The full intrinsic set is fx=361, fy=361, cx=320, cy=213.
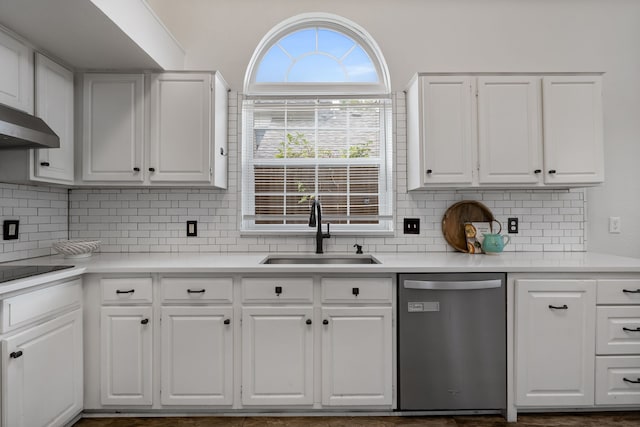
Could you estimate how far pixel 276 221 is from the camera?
115 inches

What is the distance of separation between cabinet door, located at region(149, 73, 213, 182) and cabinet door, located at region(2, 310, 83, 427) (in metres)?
1.03

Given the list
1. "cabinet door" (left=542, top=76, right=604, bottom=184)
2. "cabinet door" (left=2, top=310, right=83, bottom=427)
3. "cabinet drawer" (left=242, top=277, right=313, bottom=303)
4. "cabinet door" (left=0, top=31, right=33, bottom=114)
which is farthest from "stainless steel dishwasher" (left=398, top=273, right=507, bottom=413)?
"cabinet door" (left=0, top=31, right=33, bottom=114)

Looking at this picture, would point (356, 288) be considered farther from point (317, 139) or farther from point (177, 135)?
point (177, 135)

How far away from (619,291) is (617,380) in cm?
53

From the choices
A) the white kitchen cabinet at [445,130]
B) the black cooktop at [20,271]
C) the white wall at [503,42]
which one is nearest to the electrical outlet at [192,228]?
the black cooktop at [20,271]

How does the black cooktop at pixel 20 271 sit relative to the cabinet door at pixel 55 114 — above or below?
below

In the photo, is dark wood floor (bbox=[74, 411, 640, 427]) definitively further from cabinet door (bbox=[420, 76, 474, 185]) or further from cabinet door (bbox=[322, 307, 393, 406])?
cabinet door (bbox=[420, 76, 474, 185])

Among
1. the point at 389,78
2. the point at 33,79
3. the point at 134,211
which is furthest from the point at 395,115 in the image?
the point at 33,79

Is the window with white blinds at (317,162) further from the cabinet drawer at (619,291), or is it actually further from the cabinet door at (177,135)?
the cabinet drawer at (619,291)

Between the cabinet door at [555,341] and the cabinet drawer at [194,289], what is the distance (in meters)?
Result: 1.74

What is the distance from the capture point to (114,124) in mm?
2447

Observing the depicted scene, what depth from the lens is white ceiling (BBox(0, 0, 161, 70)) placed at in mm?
1744

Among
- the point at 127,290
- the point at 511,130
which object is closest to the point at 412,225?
the point at 511,130

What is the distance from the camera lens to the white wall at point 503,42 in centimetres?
283
